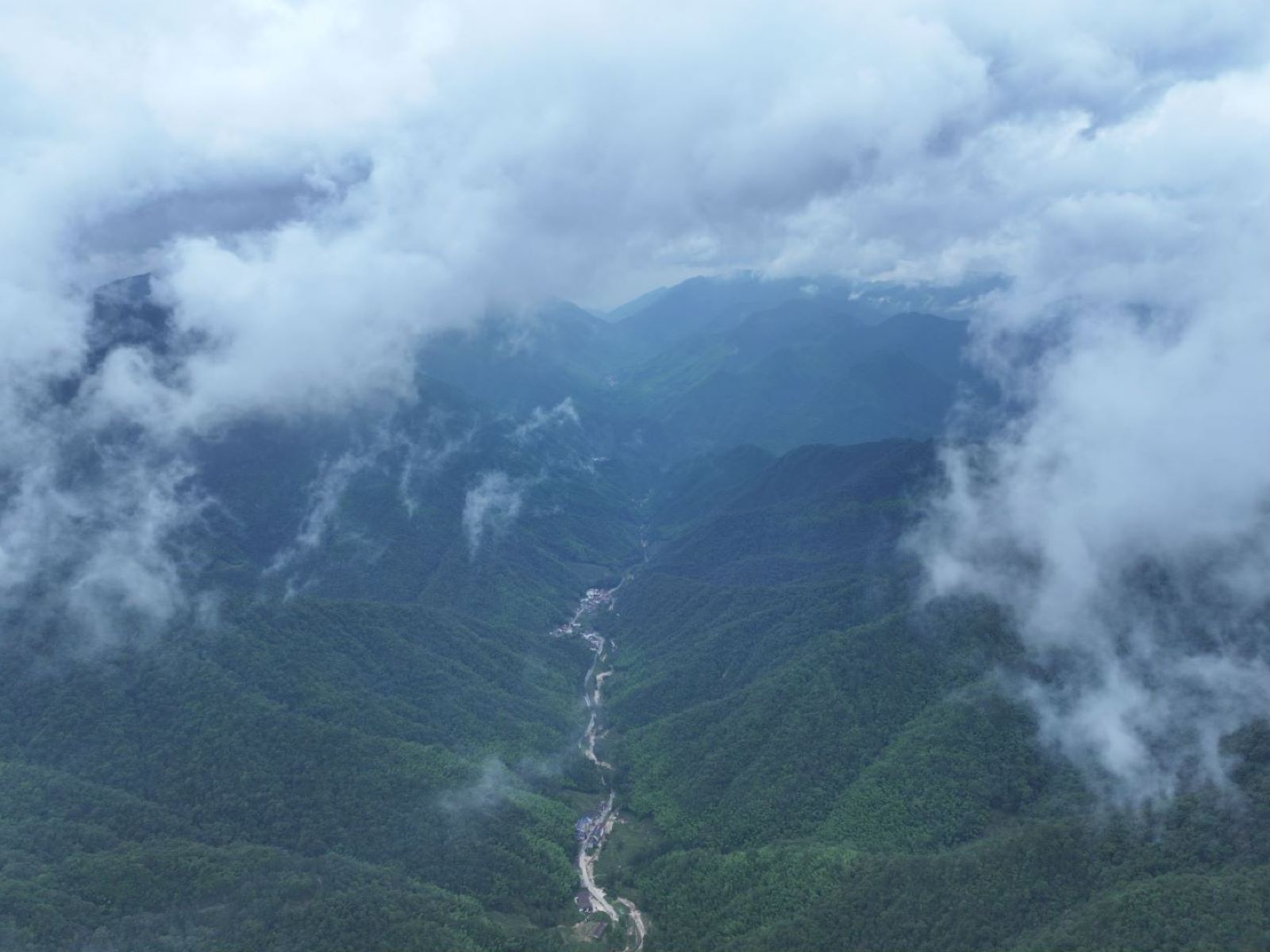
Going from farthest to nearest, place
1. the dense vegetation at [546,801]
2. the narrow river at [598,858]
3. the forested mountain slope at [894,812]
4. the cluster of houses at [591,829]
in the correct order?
the cluster of houses at [591,829] < the narrow river at [598,858] < the dense vegetation at [546,801] < the forested mountain slope at [894,812]

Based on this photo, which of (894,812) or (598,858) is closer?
(894,812)

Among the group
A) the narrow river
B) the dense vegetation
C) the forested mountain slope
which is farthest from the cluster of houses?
the forested mountain slope

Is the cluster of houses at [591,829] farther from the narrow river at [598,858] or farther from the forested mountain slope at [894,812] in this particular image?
the forested mountain slope at [894,812]

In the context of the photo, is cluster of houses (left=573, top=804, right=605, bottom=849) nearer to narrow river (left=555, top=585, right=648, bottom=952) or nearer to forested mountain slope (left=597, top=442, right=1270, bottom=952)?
narrow river (left=555, top=585, right=648, bottom=952)

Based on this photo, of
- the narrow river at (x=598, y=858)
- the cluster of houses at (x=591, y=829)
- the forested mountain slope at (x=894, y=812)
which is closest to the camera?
the forested mountain slope at (x=894, y=812)

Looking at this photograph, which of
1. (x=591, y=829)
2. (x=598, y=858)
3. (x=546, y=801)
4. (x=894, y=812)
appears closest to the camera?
(x=894, y=812)

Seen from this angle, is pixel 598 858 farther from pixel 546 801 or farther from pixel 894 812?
pixel 894 812

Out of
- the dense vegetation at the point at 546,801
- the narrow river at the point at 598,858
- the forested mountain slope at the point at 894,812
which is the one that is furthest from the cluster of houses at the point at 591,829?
the forested mountain slope at the point at 894,812

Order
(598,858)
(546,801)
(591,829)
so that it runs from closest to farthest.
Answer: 1. (598,858)
2. (591,829)
3. (546,801)

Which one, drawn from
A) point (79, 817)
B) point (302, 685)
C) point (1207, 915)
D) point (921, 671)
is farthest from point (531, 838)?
point (1207, 915)

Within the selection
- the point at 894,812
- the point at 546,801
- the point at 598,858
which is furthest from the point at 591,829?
the point at 894,812

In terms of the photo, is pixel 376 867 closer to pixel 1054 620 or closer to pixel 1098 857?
pixel 1098 857
